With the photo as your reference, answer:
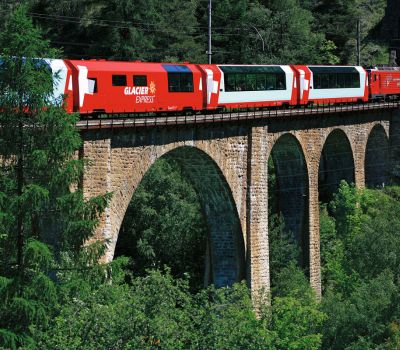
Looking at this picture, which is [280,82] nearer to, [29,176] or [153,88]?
[153,88]

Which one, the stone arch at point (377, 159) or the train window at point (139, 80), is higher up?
the train window at point (139, 80)

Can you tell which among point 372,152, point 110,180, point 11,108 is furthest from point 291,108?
point 11,108

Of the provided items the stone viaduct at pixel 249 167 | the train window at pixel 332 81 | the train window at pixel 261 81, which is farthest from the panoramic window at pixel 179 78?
the train window at pixel 332 81

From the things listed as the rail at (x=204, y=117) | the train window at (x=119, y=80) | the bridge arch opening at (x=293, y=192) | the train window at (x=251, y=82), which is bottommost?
the bridge arch opening at (x=293, y=192)

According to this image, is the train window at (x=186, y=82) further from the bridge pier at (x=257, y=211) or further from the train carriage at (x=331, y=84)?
the train carriage at (x=331, y=84)

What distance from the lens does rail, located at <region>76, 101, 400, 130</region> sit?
1368 inches

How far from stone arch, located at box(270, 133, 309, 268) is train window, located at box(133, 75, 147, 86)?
37.7 ft

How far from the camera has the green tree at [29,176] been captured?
89.5ft

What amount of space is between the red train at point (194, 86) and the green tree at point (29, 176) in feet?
5.06

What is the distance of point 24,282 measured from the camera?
27.8m

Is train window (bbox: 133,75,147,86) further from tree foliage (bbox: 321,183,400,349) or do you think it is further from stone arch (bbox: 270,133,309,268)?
stone arch (bbox: 270,133,309,268)

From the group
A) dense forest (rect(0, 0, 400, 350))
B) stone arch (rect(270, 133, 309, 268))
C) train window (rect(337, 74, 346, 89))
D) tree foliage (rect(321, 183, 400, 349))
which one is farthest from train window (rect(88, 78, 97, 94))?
train window (rect(337, 74, 346, 89))

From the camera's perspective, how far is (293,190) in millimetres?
51062

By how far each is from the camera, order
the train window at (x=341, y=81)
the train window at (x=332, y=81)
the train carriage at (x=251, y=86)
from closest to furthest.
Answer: the train carriage at (x=251, y=86) → the train window at (x=332, y=81) → the train window at (x=341, y=81)
